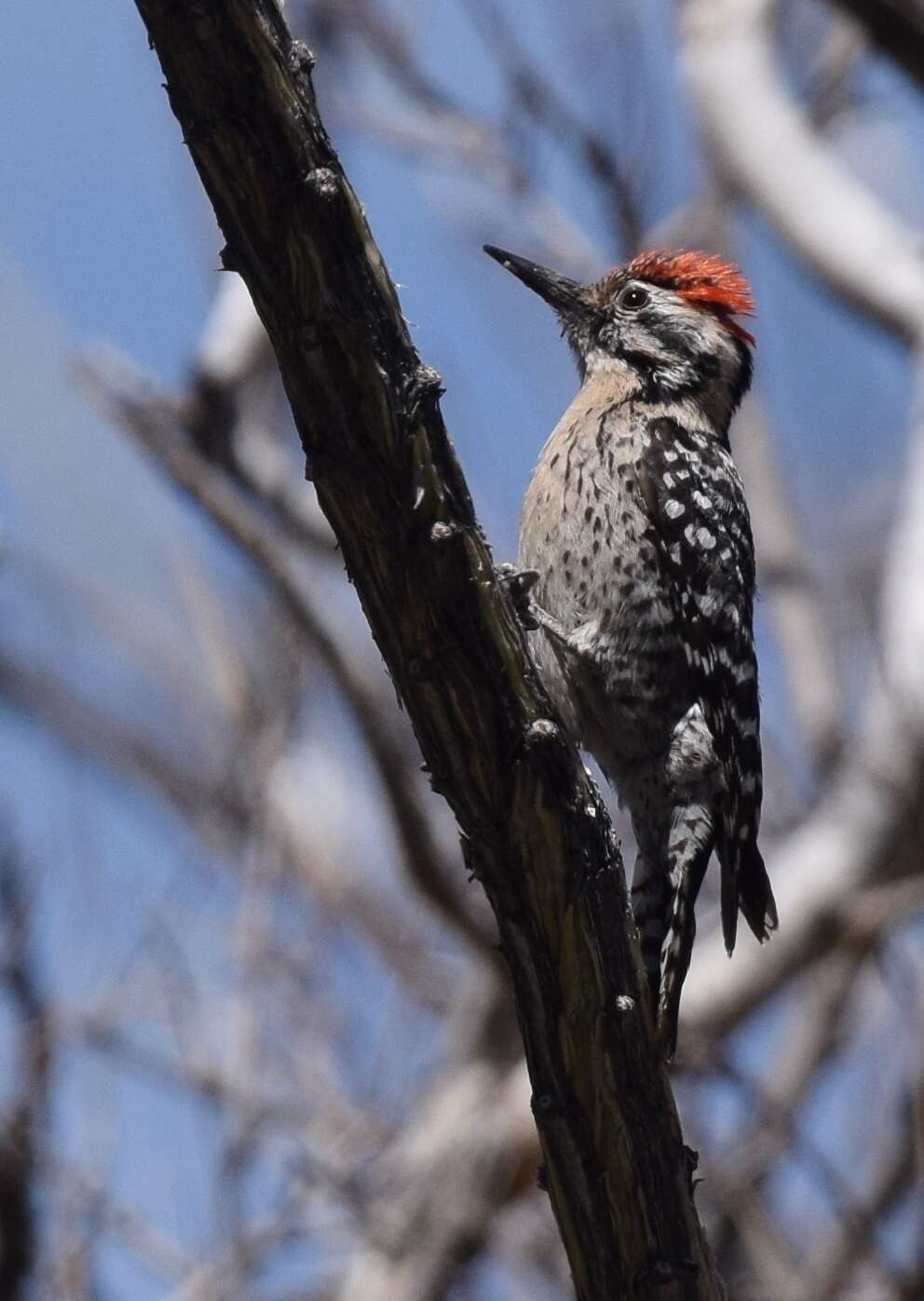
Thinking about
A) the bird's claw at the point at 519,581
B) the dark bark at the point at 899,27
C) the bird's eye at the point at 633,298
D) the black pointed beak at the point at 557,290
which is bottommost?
the bird's claw at the point at 519,581

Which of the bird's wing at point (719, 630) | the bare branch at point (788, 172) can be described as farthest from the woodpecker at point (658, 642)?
the bare branch at point (788, 172)

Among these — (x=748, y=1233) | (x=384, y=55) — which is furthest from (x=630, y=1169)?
(x=384, y=55)

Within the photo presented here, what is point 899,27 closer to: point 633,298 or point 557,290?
point 633,298

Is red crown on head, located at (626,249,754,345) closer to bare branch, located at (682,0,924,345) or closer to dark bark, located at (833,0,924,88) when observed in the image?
dark bark, located at (833,0,924,88)

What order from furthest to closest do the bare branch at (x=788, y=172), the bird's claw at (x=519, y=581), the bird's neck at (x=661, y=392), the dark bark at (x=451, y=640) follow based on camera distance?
1. the bare branch at (x=788, y=172)
2. the bird's neck at (x=661, y=392)
3. the bird's claw at (x=519, y=581)
4. the dark bark at (x=451, y=640)

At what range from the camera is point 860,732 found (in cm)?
845

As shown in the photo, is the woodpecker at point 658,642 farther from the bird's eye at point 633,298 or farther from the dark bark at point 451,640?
the dark bark at point 451,640

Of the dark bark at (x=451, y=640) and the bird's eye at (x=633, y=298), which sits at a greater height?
the bird's eye at (x=633, y=298)

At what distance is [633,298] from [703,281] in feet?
0.84

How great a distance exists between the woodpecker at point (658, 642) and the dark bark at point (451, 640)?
43.2 inches

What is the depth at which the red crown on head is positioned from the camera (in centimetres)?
575

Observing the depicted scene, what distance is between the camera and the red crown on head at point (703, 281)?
575 centimetres

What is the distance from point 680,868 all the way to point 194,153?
2387mm

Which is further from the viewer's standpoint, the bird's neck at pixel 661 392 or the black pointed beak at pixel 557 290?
the black pointed beak at pixel 557 290
